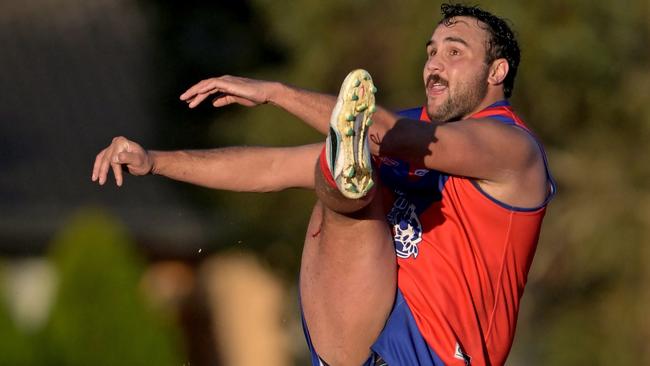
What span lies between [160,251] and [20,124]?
7.89 ft

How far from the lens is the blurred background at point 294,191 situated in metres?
11.5

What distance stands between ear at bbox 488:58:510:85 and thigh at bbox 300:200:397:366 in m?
0.84

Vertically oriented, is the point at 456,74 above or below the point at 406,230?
above

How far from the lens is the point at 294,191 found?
11.8 metres

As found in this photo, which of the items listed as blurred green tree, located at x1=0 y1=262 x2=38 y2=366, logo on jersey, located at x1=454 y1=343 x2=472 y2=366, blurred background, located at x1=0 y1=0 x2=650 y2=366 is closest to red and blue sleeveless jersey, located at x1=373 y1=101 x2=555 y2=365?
logo on jersey, located at x1=454 y1=343 x2=472 y2=366

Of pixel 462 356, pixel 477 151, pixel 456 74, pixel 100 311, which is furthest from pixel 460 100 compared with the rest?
pixel 100 311

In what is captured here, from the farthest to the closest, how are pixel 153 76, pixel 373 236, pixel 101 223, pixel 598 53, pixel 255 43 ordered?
pixel 153 76 < pixel 255 43 < pixel 598 53 < pixel 101 223 < pixel 373 236

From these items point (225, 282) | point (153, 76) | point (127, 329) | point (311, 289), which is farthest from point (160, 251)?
point (311, 289)

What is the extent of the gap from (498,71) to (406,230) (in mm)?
765

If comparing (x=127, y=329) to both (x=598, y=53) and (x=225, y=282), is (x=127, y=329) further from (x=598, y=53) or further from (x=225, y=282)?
(x=598, y=53)

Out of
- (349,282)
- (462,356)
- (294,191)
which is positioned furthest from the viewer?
(294,191)

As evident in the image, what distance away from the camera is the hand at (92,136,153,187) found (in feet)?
17.4

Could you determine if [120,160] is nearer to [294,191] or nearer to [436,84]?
[436,84]

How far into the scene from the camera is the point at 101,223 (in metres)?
9.59
